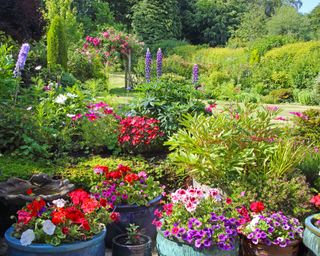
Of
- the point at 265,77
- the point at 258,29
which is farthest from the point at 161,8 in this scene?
the point at 265,77

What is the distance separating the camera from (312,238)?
3357mm

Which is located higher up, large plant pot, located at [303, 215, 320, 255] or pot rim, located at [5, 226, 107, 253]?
pot rim, located at [5, 226, 107, 253]

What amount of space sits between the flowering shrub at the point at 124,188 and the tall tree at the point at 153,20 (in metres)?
24.3

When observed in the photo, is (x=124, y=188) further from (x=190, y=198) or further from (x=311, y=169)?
(x=311, y=169)

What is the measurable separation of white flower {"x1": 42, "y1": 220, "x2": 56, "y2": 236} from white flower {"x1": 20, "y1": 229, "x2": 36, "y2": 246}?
0.08 metres

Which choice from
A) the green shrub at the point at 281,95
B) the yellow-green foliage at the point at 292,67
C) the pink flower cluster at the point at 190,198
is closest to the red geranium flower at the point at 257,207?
the pink flower cluster at the point at 190,198

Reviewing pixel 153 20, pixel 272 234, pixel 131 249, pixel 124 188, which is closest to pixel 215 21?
pixel 153 20

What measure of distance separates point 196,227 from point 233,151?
1.24 metres

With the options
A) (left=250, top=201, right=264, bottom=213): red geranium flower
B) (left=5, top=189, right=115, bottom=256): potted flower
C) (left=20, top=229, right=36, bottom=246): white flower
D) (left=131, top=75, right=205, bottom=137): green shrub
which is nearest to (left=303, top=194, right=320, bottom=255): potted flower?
(left=250, top=201, right=264, bottom=213): red geranium flower

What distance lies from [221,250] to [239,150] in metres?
1.27

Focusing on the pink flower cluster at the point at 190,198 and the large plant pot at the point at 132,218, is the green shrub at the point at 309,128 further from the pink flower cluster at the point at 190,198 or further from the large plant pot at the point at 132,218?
the pink flower cluster at the point at 190,198

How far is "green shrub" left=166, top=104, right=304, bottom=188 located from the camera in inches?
163

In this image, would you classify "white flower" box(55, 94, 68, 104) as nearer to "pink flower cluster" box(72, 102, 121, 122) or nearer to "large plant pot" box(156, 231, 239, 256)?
"pink flower cluster" box(72, 102, 121, 122)

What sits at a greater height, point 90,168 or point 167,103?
point 167,103
